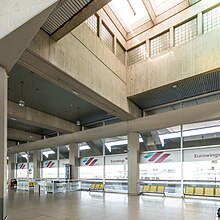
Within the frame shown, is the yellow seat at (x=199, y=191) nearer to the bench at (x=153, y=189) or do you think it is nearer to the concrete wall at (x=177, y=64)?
the bench at (x=153, y=189)

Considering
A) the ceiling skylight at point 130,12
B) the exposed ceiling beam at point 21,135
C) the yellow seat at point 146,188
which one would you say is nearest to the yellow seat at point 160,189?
the yellow seat at point 146,188

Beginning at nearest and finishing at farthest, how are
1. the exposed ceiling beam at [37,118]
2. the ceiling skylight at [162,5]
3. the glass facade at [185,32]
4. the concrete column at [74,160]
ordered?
the glass facade at [185,32] < the ceiling skylight at [162,5] < the exposed ceiling beam at [37,118] < the concrete column at [74,160]

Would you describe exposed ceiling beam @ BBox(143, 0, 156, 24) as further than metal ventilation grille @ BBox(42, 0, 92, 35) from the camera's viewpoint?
Yes

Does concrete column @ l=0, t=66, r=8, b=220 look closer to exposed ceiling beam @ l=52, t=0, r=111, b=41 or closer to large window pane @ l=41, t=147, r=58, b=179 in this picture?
exposed ceiling beam @ l=52, t=0, r=111, b=41

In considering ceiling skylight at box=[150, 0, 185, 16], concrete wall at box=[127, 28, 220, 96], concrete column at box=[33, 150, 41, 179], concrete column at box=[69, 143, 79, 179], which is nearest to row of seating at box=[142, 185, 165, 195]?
concrete wall at box=[127, 28, 220, 96]

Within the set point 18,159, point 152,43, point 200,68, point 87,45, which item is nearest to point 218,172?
point 200,68

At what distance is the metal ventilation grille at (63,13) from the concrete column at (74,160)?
12.1m

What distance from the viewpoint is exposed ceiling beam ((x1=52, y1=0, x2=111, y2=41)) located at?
6548mm

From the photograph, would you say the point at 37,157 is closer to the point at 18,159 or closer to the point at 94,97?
the point at 18,159

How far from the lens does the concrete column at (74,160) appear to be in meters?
18.5

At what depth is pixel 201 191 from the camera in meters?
12.0

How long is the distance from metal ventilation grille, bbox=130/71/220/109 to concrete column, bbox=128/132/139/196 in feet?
6.07

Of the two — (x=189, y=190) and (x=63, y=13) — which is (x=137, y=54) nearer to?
(x=63, y=13)

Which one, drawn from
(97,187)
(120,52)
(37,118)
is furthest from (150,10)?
(97,187)
